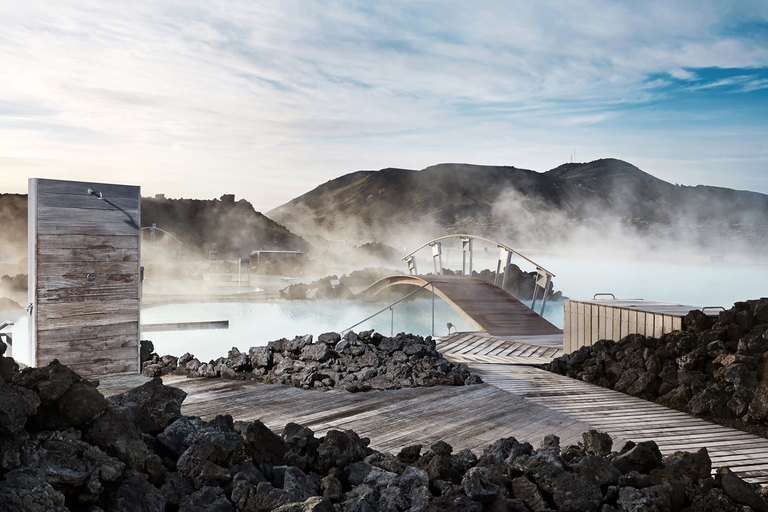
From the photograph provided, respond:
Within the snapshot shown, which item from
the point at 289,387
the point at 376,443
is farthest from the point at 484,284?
the point at 376,443

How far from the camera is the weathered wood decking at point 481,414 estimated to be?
329cm

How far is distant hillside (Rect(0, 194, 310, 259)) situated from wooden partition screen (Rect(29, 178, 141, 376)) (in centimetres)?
4278

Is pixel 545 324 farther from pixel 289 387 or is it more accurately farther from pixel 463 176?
pixel 463 176

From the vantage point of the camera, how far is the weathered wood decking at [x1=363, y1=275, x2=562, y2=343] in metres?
9.03

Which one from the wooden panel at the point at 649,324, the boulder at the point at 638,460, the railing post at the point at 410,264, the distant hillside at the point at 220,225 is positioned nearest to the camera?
the boulder at the point at 638,460

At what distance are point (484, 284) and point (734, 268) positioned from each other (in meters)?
27.2

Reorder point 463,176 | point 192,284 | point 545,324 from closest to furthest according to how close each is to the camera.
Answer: point 545,324 < point 192,284 < point 463,176

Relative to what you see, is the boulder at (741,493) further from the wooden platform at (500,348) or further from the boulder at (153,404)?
the wooden platform at (500,348)

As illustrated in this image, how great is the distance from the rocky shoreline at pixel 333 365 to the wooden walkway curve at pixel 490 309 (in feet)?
13.1

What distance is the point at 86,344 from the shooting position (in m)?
4.46

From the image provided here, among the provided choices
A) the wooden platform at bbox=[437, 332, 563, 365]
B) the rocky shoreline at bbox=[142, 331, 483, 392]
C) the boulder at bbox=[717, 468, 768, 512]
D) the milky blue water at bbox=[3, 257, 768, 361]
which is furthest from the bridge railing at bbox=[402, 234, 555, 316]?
the boulder at bbox=[717, 468, 768, 512]

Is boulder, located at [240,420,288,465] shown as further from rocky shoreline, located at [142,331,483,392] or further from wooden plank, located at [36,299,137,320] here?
wooden plank, located at [36,299,137,320]

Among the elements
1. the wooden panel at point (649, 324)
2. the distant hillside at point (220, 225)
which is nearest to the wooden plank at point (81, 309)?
the wooden panel at point (649, 324)

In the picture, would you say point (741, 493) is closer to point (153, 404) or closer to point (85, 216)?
point (153, 404)
